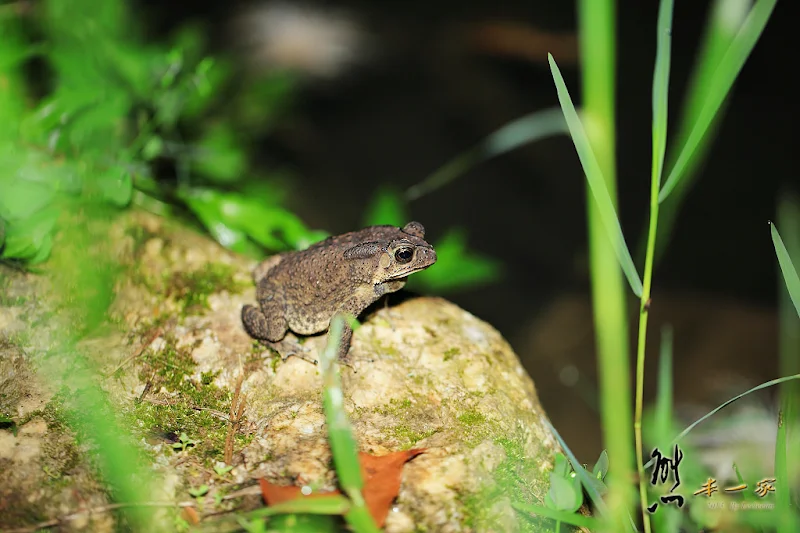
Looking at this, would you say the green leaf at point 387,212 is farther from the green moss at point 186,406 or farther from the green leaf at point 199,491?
the green leaf at point 199,491

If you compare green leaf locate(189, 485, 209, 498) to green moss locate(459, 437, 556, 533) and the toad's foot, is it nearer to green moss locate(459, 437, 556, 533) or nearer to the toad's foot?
the toad's foot

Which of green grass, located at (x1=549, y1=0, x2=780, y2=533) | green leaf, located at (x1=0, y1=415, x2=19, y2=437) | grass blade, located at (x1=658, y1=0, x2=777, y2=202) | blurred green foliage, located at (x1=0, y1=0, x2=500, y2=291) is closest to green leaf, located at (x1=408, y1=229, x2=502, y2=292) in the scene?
blurred green foliage, located at (x1=0, y1=0, x2=500, y2=291)

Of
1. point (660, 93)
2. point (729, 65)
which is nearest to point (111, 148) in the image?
point (660, 93)

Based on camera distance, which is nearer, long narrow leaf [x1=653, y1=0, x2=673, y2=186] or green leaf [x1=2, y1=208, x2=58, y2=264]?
long narrow leaf [x1=653, y1=0, x2=673, y2=186]

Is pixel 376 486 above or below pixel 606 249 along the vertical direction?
below

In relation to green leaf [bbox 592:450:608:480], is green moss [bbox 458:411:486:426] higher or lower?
higher

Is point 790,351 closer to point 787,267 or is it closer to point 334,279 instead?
point 787,267
